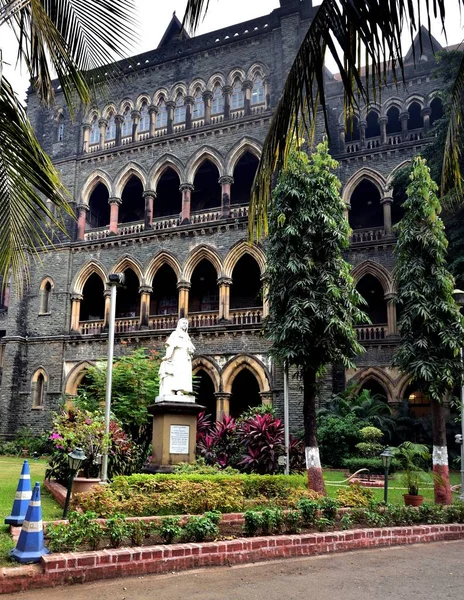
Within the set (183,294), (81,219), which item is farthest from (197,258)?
(81,219)

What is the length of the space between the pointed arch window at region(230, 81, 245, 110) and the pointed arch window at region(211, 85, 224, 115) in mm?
502

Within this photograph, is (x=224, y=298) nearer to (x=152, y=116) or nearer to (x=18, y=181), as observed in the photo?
(x=152, y=116)

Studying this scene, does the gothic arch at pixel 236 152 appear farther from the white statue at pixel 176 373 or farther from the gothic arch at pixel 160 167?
the white statue at pixel 176 373

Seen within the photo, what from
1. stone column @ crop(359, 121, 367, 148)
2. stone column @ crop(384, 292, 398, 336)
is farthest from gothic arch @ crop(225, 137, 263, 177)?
stone column @ crop(384, 292, 398, 336)

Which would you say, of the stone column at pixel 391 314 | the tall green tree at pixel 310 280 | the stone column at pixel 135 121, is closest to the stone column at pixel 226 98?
the stone column at pixel 135 121

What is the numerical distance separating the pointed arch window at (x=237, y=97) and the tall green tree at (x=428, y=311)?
13124 millimetres

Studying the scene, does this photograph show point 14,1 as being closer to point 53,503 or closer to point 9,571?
point 9,571

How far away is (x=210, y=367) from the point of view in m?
21.4

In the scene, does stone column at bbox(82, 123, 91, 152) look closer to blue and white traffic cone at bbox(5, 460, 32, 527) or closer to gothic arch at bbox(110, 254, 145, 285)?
gothic arch at bbox(110, 254, 145, 285)

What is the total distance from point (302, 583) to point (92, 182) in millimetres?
22877

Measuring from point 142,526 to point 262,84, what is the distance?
21046 millimetres

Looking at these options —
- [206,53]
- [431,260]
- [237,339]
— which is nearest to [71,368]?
[237,339]

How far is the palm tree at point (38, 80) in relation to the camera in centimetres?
463

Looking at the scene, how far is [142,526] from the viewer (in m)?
6.16
